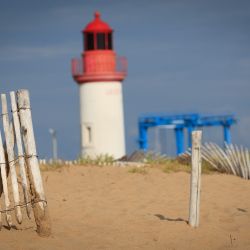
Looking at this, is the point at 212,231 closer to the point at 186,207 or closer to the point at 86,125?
the point at 186,207

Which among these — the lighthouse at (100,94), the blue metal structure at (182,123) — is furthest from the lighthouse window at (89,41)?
the blue metal structure at (182,123)

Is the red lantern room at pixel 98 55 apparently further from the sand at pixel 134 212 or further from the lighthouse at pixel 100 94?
the sand at pixel 134 212

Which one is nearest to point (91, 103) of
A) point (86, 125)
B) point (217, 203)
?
point (86, 125)

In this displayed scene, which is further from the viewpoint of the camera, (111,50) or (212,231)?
(111,50)

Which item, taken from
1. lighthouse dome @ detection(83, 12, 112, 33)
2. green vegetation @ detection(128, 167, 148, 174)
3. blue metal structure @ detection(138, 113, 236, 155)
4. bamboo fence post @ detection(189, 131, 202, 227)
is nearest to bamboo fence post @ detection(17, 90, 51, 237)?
bamboo fence post @ detection(189, 131, 202, 227)

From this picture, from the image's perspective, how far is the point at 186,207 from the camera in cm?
1145

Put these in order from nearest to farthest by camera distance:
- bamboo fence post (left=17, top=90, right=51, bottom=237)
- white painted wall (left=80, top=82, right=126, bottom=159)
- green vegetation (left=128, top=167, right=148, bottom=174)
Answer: bamboo fence post (left=17, top=90, right=51, bottom=237) → green vegetation (left=128, top=167, right=148, bottom=174) → white painted wall (left=80, top=82, right=126, bottom=159)

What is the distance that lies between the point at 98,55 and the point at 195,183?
20.4 m

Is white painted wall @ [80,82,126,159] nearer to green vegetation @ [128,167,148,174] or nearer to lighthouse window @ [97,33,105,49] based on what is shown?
lighthouse window @ [97,33,105,49]

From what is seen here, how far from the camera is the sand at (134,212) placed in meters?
9.16

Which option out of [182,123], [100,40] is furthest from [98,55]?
[182,123]

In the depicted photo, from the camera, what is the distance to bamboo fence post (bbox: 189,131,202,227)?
9.78 meters

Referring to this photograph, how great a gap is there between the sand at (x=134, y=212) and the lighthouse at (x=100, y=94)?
1509cm

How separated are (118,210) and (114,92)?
65.1 feet
